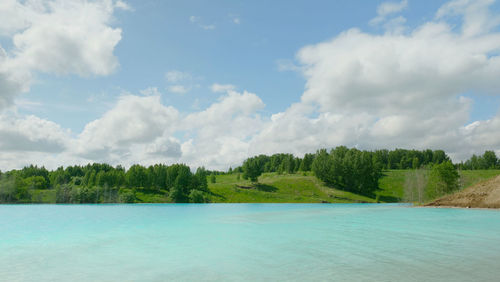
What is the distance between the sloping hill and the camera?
5656cm

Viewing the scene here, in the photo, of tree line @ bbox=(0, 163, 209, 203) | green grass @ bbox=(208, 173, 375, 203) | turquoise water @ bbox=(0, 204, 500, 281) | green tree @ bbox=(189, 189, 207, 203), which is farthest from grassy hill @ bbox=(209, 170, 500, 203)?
turquoise water @ bbox=(0, 204, 500, 281)

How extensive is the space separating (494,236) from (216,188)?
125 metres

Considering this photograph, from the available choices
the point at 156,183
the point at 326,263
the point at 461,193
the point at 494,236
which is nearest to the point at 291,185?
the point at 156,183

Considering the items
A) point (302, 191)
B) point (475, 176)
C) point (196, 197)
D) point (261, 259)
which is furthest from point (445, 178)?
point (261, 259)

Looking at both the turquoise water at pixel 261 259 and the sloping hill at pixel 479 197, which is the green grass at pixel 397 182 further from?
the turquoise water at pixel 261 259

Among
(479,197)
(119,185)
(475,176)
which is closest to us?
(479,197)

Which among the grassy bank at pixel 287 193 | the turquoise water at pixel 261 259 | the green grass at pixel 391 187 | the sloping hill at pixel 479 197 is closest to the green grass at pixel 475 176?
the grassy bank at pixel 287 193

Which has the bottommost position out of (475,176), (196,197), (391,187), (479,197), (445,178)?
Answer: (196,197)

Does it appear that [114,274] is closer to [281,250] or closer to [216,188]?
[281,250]

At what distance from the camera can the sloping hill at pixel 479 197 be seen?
56562mm

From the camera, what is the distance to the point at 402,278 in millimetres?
10461

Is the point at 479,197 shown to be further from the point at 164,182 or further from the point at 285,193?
the point at 164,182

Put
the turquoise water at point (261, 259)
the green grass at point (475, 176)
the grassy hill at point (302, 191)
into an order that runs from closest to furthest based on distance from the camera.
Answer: the turquoise water at point (261, 259)
the grassy hill at point (302, 191)
the green grass at point (475, 176)

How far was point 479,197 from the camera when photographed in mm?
59125
